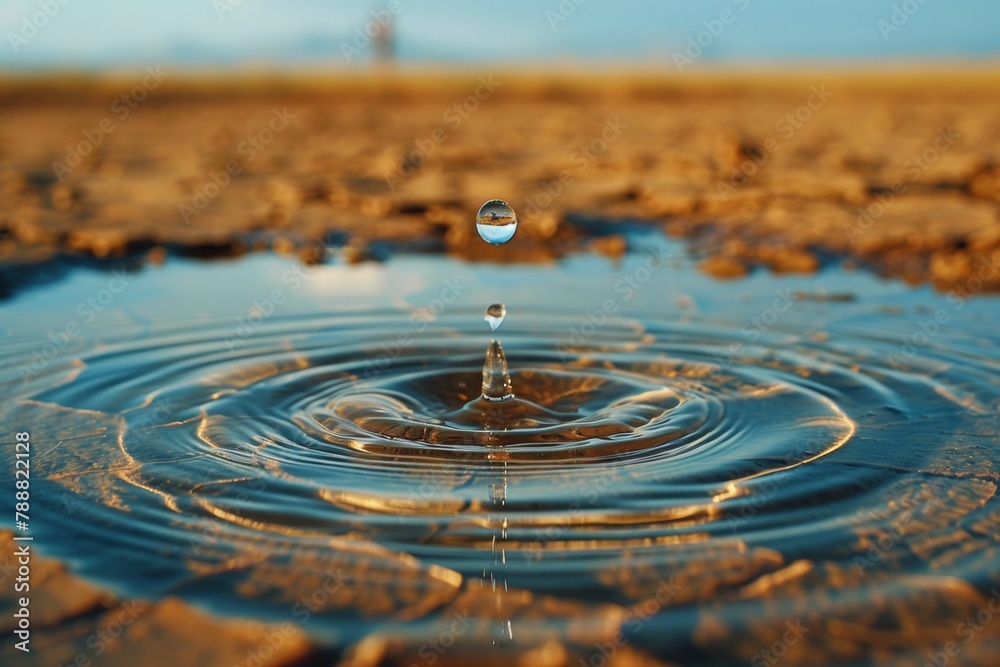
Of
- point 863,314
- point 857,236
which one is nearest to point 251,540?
point 863,314

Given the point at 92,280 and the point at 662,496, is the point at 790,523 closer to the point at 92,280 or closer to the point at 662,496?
the point at 662,496
